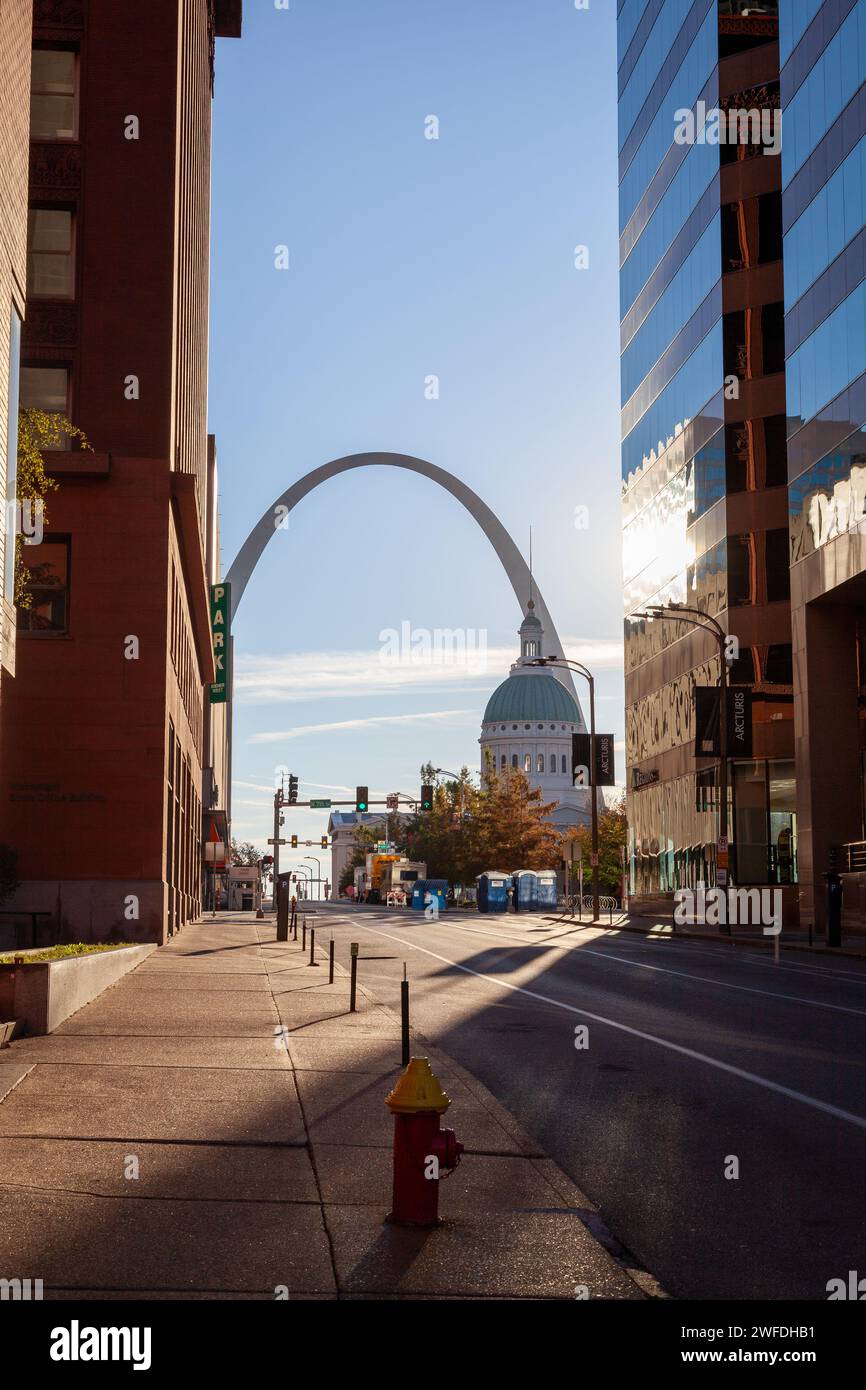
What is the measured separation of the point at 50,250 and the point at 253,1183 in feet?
103

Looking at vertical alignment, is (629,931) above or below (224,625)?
below

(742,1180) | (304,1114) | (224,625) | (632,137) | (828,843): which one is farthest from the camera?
(224,625)

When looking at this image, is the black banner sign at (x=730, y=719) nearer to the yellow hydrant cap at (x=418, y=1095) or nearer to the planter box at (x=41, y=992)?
the planter box at (x=41, y=992)

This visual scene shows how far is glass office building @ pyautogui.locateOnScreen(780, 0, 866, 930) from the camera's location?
4156 centimetres

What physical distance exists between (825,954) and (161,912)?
1533 cm

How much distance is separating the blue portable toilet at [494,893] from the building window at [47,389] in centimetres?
5294

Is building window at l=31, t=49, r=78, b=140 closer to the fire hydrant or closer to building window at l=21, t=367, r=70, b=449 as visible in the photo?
building window at l=21, t=367, r=70, b=449

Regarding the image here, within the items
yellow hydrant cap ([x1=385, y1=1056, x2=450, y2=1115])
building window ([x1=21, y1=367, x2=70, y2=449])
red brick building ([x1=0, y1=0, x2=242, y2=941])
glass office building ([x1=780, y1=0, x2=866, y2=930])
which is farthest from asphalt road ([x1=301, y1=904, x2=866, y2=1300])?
glass office building ([x1=780, y1=0, x2=866, y2=930])

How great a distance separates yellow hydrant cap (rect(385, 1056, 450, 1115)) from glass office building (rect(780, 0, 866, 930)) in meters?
34.8

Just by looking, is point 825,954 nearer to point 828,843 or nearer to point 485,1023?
point 828,843

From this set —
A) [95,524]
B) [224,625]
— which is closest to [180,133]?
[95,524]

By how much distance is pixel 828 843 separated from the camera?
45.6m

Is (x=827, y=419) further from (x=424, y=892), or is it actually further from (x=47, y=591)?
(x=424, y=892)

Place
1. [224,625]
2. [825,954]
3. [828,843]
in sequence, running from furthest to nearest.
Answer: [224,625] → [828,843] → [825,954]
